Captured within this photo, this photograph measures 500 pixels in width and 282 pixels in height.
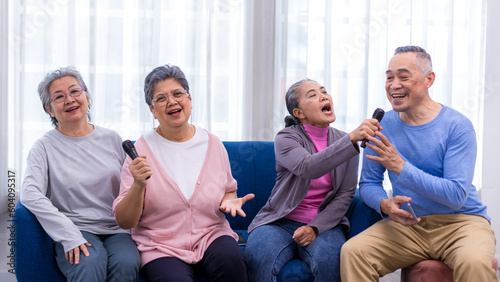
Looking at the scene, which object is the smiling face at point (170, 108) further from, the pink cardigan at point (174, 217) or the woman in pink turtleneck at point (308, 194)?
the woman in pink turtleneck at point (308, 194)

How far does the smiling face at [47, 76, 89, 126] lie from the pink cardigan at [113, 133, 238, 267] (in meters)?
0.31

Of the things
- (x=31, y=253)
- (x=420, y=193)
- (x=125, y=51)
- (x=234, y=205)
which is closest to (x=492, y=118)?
(x=420, y=193)

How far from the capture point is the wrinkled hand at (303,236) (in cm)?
199

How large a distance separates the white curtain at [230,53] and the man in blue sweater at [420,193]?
124 cm

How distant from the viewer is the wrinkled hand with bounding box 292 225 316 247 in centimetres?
199

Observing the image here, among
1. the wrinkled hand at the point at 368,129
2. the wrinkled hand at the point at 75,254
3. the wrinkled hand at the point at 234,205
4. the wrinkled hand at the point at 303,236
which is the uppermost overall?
the wrinkled hand at the point at 368,129

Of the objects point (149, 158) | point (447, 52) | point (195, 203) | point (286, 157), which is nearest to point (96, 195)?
point (149, 158)

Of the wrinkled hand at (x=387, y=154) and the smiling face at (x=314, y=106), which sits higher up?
the smiling face at (x=314, y=106)

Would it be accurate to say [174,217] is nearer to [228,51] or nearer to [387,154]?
[387,154]

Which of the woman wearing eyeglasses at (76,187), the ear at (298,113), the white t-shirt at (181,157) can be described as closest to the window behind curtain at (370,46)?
the ear at (298,113)

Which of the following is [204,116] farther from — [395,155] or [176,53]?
[395,155]

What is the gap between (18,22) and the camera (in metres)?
2.98

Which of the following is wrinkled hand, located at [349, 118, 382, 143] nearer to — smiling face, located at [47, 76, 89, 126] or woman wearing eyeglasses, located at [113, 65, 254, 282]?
woman wearing eyeglasses, located at [113, 65, 254, 282]

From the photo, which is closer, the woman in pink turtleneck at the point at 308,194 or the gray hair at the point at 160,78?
the woman in pink turtleneck at the point at 308,194
